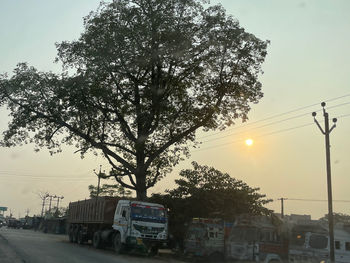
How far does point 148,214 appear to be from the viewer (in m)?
21.2

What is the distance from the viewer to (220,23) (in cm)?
2678

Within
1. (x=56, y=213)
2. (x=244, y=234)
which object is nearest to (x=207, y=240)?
(x=244, y=234)

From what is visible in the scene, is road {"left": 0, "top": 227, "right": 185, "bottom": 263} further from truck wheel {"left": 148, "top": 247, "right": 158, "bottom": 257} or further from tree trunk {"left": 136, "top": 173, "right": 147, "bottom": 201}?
tree trunk {"left": 136, "top": 173, "right": 147, "bottom": 201}

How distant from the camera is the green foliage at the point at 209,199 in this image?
2612 cm

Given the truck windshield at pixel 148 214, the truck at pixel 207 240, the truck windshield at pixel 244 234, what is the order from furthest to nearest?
the truck windshield at pixel 148 214
the truck at pixel 207 240
the truck windshield at pixel 244 234

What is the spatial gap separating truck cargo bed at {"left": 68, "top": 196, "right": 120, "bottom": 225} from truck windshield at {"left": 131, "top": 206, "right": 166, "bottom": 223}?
3.80 metres

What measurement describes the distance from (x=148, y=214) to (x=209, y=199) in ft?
20.9

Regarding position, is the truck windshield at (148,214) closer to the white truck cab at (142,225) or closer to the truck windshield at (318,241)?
the white truck cab at (142,225)

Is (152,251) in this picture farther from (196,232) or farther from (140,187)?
(140,187)

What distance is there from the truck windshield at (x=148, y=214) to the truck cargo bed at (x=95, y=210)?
12.5 feet

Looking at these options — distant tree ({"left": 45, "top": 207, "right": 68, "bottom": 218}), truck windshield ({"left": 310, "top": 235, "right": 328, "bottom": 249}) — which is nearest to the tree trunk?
truck windshield ({"left": 310, "top": 235, "right": 328, "bottom": 249})

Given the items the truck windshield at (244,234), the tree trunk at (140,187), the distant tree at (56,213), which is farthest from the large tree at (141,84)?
the distant tree at (56,213)

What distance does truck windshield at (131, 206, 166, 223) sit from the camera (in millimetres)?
20844

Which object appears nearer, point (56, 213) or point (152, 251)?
point (152, 251)
